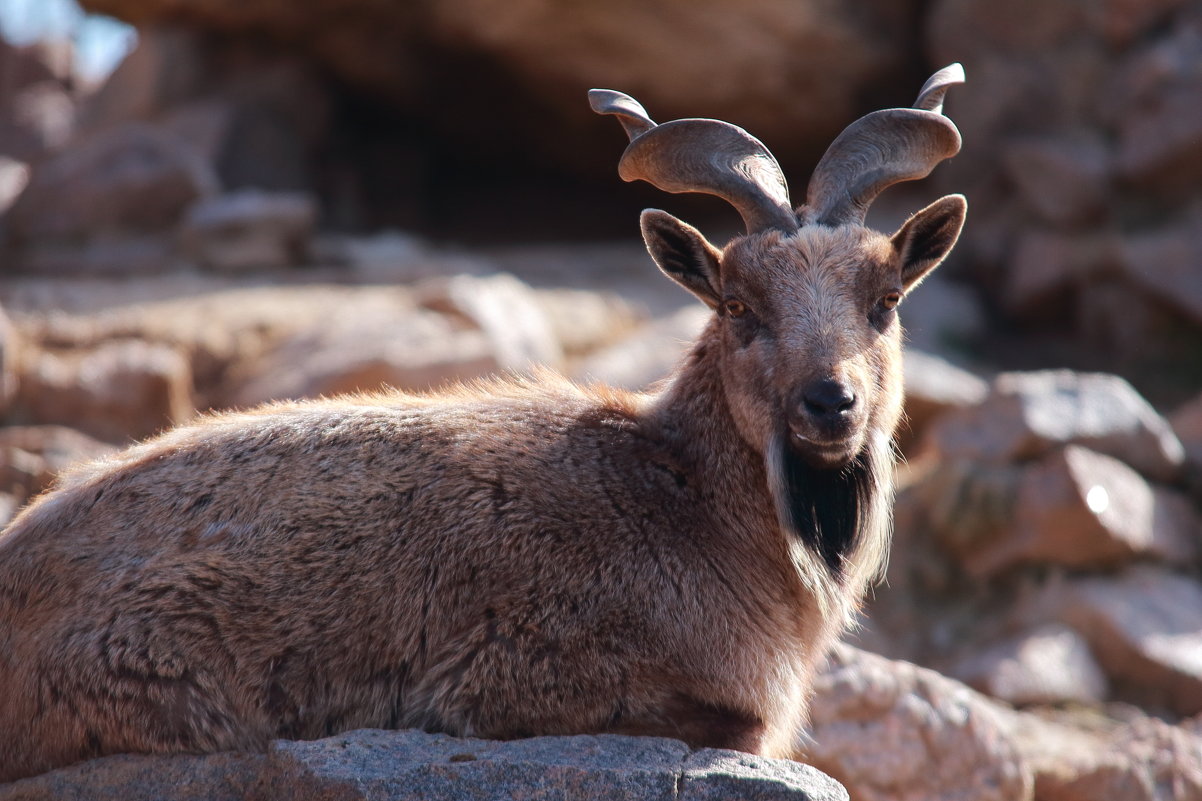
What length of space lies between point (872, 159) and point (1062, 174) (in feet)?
32.1

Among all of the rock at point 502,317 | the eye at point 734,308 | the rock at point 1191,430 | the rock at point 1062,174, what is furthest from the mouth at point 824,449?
the rock at point 1062,174

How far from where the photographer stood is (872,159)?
612 cm

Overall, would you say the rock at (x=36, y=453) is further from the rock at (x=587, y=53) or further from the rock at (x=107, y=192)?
the rock at (x=587, y=53)

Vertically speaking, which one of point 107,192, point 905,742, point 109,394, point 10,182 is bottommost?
point 10,182

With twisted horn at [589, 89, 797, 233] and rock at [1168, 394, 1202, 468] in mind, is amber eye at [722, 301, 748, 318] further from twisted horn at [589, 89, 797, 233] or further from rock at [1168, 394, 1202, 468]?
rock at [1168, 394, 1202, 468]

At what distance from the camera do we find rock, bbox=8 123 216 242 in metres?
16.3

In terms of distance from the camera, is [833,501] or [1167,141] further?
[1167,141]

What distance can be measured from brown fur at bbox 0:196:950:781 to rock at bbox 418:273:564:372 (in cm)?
597

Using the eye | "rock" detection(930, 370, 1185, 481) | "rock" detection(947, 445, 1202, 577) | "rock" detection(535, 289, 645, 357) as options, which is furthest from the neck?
"rock" detection(535, 289, 645, 357)

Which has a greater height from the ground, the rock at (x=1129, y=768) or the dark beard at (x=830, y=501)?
the dark beard at (x=830, y=501)

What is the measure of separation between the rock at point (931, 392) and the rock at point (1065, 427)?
1.21m

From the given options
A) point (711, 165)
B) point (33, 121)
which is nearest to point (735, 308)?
point (711, 165)

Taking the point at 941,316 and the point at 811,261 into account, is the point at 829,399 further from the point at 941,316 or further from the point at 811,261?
the point at 941,316

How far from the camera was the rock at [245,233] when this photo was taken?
15.9 metres
